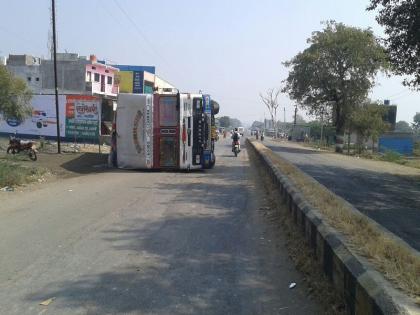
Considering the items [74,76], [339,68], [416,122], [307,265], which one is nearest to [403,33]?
[307,265]

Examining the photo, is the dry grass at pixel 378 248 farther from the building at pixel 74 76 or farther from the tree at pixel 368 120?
the building at pixel 74 76

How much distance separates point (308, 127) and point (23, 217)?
364ft

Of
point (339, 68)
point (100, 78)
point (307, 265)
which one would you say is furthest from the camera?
point (100, 78)

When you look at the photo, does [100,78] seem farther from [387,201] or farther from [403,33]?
[387,201]

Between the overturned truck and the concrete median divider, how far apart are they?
1168cm

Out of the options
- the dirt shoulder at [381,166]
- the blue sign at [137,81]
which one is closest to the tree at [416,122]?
the blue sign at [137,81]

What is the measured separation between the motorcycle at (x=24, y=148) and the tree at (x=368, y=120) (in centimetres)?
3551

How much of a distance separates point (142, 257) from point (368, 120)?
46.2 meters

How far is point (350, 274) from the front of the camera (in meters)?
4.39

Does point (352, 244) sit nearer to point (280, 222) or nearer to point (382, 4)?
point (280, 222)

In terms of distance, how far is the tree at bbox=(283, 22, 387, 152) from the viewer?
48.0 m

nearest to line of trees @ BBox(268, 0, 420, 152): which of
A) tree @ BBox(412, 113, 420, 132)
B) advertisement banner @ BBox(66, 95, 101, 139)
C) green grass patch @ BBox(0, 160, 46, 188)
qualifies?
advertisement banner @ BBox(66, 95, 101, 139)

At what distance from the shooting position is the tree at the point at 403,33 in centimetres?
1755

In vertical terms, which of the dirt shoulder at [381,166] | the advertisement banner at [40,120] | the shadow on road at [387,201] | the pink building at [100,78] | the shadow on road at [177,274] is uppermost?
the pink building at [100,78]
